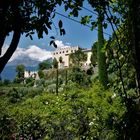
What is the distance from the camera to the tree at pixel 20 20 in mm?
3430

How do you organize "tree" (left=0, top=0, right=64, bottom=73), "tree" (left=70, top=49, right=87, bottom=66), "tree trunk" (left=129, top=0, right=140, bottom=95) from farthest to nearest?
"tree" (left=70, top=49, right=87, bottom=66) → "tree trunk" (left=129, top=0, right=140, bottom=95) → "tree" (left=0, top=0, right=64, bottom=73)

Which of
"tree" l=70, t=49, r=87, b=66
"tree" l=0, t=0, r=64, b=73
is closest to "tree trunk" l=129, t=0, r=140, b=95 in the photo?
"tree" l=0, t=0, r=64, b=73

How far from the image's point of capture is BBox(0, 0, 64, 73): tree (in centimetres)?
343

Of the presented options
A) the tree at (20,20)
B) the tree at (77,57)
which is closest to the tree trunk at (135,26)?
the tree at (20,20)

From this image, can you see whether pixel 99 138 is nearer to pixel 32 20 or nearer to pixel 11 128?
pixel 11 128

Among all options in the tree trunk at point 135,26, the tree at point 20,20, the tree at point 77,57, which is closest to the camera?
the tree at point 20,20

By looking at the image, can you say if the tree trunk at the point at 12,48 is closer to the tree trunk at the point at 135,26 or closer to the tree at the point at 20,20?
the tree at the point at 20,20

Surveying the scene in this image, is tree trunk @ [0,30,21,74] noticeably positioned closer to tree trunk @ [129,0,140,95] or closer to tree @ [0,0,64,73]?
tree @ [0,0,64,73]

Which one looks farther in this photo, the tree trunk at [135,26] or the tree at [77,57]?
the tree at [77,57]

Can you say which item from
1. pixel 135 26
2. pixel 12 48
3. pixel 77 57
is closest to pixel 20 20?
pixel 12 48

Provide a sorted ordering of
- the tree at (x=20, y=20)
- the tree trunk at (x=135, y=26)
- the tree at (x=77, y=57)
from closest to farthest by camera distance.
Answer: the tree at (x=20, y=20) → the tree trunk at (x=135, y=26) → the tree at (x=77, y=57)

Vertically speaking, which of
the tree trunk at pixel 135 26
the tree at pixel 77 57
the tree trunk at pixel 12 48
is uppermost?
the tree at pixel 77 57

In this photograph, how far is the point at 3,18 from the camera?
3.36 metres

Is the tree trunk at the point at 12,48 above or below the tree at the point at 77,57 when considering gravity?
below
